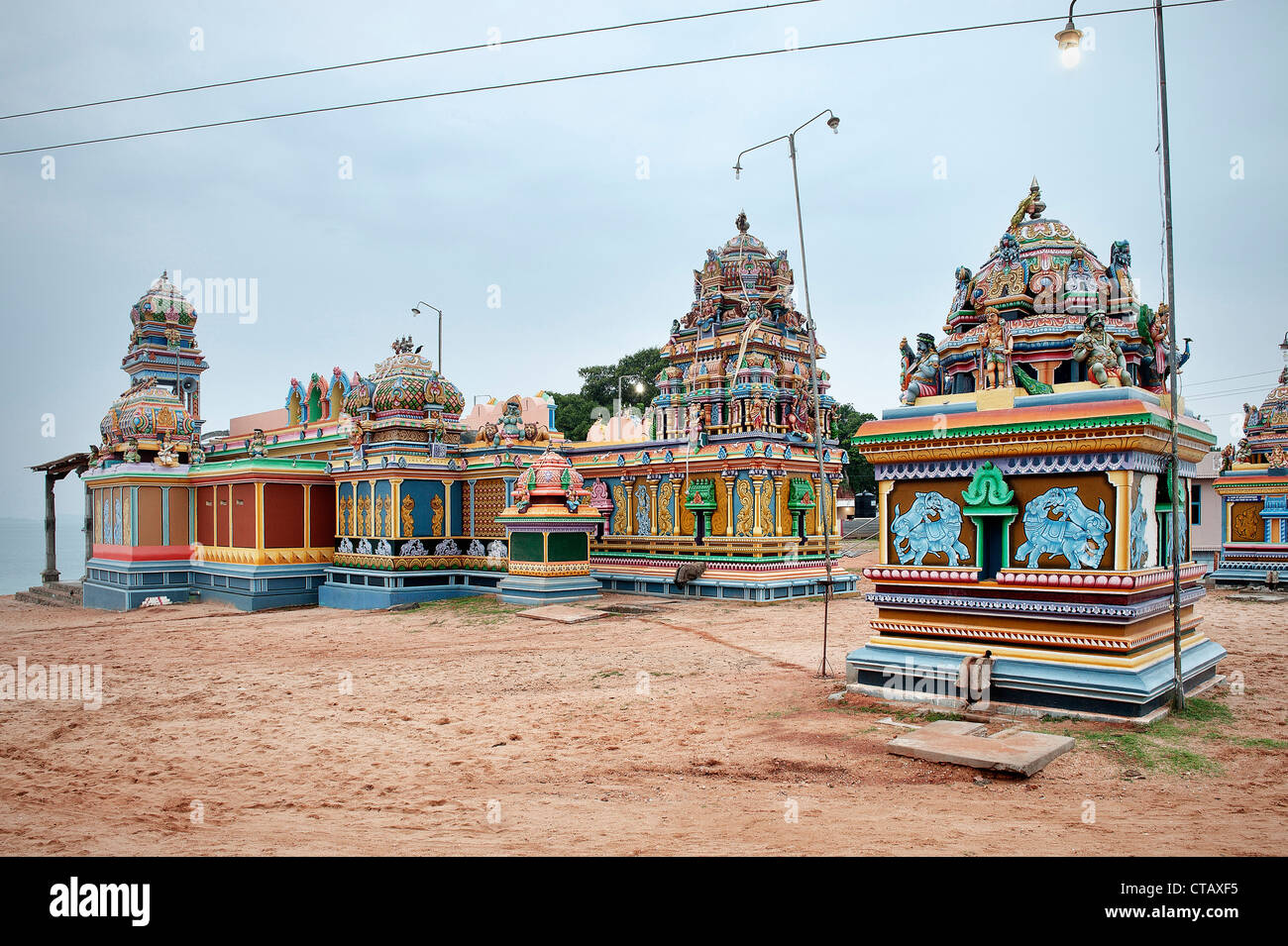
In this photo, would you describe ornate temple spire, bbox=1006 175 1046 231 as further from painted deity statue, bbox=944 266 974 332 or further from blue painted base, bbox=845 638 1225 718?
blue painted base, bbox=845 638 1225 718

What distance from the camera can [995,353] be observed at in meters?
10.5

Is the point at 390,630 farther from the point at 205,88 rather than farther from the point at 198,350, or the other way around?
the point at 198,350

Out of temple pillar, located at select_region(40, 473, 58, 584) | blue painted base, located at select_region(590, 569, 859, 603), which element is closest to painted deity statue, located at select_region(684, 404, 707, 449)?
blue painted base, located at select_region(590, 569, 859, 603)

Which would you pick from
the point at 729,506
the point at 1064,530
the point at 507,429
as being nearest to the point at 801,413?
the point at 729,506

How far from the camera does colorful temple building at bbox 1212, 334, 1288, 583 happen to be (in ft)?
84.0

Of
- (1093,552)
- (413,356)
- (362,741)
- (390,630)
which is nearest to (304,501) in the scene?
(413,356)

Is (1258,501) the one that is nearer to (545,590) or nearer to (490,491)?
(545,590)

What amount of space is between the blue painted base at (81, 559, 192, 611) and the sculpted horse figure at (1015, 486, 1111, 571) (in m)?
25.3

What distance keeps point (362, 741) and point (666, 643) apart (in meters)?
7.22

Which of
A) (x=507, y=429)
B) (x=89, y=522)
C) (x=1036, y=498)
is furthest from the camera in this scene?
(x=89, y=522)

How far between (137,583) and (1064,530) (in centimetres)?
2624

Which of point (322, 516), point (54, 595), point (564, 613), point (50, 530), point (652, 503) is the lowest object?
point (54, 595)

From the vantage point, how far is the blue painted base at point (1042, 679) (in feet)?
28.5

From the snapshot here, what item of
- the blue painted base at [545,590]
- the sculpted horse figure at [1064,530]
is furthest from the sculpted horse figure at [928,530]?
the blue painted base at [545,590]
